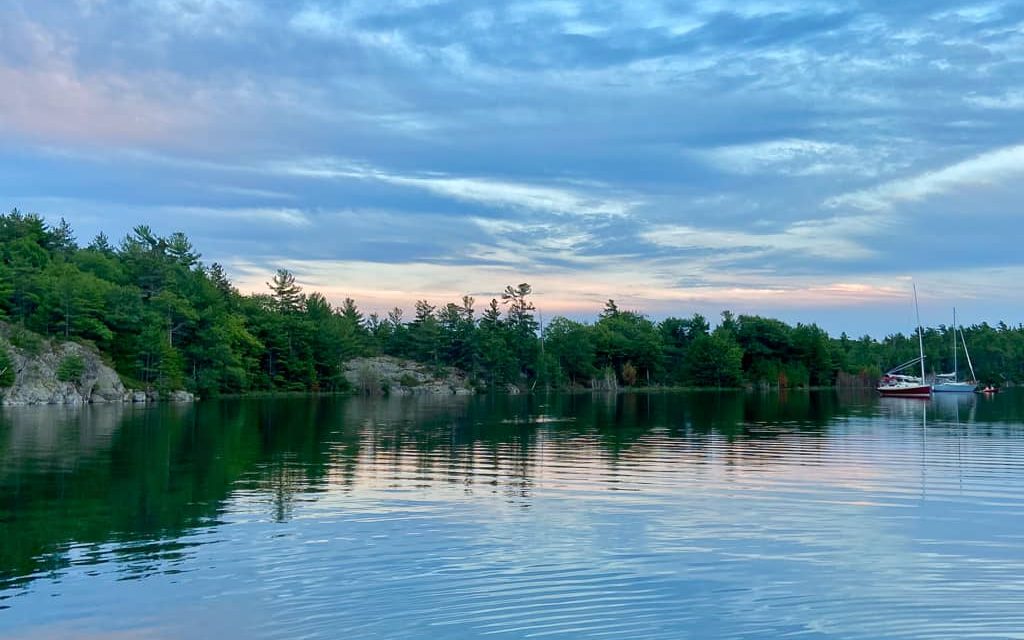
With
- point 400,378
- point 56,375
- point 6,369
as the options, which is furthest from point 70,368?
point 400,378

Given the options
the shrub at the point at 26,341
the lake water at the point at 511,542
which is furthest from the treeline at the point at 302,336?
the lake water at the point at 511,542

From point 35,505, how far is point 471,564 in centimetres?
1347

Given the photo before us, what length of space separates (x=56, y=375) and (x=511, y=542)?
8311 cm

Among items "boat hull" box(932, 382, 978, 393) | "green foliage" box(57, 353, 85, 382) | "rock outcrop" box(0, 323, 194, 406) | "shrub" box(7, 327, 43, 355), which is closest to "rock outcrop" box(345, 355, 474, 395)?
"rock outcrop" box(0, 323, 194, 406)

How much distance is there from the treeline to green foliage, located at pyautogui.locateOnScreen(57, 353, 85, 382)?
4148 millimetres

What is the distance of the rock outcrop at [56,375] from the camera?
8619 cm

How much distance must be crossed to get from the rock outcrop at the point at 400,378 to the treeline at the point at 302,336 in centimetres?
255

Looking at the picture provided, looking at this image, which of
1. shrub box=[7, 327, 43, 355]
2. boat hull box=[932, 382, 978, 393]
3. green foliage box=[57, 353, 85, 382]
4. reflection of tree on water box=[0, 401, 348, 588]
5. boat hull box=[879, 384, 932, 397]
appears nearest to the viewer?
reflection of tree on water box=[0, 401, 348, 588]

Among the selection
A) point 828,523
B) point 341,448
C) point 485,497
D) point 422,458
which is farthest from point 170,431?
point 828,523

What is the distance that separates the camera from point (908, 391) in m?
126

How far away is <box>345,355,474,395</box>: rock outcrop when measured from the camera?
13888 centimetres

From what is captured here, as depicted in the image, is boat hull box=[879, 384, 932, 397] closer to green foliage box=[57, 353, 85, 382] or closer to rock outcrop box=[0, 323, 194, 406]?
rock outcrop box=[0, 323, 194, 406]

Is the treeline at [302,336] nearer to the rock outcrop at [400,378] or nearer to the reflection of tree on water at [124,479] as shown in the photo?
the rock outcrop at [400,378]

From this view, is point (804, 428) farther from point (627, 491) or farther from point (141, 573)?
point (141, 573)
